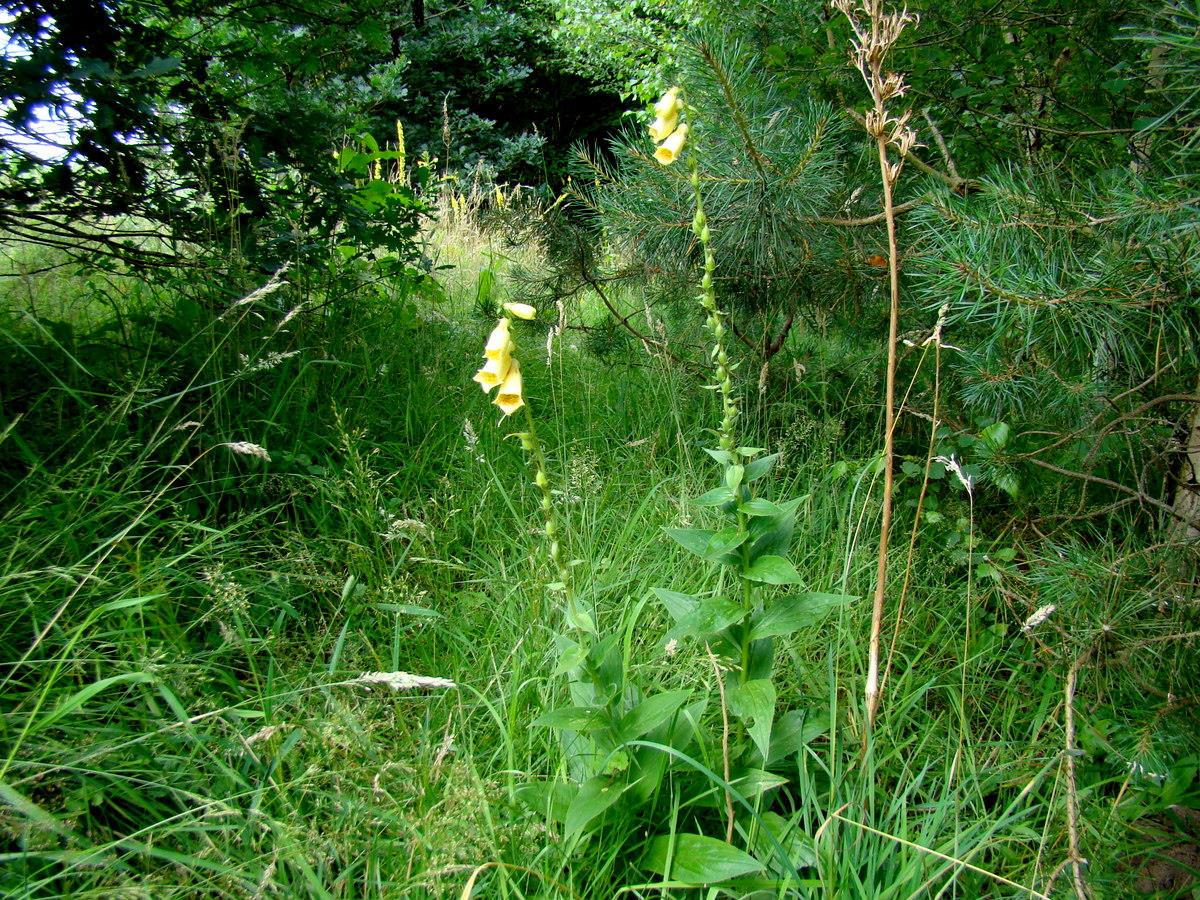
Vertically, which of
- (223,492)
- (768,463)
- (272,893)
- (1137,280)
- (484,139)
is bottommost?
(272,893)

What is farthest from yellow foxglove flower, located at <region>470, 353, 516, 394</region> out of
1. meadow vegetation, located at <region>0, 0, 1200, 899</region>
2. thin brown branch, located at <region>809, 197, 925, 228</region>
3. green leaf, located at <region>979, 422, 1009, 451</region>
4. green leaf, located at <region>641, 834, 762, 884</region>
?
thin brown branch, located at <region>809, 197, 925, 228</region>

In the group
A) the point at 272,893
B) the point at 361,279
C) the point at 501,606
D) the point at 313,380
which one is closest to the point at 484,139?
the point at 361,279

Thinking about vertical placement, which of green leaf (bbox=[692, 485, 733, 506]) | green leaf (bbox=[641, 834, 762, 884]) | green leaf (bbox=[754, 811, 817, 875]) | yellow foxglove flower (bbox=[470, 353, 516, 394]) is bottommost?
green leaf (bbox=[754, 811, 817, 875])

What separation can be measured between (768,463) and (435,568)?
1.06 m

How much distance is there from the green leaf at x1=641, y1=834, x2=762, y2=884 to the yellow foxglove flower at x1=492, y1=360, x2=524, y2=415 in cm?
66

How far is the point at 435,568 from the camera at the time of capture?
1965 mm

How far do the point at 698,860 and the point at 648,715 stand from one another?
0.68ft

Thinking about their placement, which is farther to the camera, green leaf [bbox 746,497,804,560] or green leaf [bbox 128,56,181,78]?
green leaf [bbox 128,56,181,78]

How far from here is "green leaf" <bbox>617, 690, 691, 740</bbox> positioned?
1165 millimetres

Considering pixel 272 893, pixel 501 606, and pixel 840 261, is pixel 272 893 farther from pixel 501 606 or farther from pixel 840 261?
pixel 840 261

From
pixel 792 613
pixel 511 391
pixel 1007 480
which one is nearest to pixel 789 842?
pixel 792 613

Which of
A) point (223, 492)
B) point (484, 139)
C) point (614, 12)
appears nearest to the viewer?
point (223, 492)

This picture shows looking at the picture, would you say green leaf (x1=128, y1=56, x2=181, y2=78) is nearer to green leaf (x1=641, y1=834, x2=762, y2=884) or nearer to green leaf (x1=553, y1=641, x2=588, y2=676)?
green leaf (x1=553, y1=641, x2=588, y2=676)

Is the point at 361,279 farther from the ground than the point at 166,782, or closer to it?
farther from the ground
